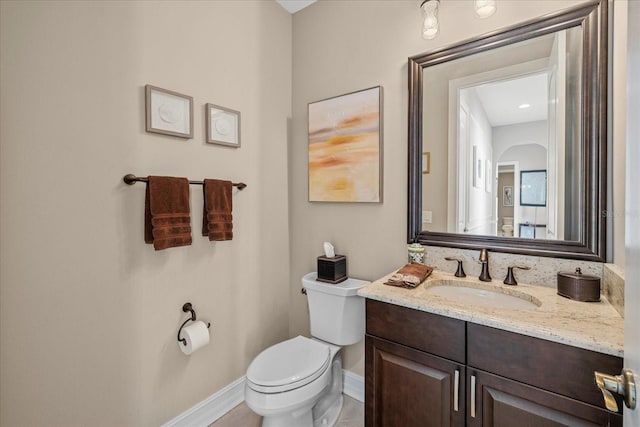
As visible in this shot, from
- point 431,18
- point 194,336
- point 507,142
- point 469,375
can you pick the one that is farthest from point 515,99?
point 194,336

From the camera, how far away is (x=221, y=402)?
1.75 metres

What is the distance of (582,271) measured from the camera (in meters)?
1.23

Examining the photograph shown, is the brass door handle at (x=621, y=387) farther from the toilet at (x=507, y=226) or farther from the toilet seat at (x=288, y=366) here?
the toilet seat at (x=288, y=366)

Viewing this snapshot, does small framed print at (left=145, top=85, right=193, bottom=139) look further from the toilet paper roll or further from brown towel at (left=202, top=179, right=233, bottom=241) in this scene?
the toilet paper roll

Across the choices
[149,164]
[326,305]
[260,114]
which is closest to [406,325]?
[326,305]

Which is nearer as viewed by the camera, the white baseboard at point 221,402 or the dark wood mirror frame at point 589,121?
the dark wood mirror frame at point 589,121

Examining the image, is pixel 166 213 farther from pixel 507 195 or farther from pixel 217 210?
pixel 507 195

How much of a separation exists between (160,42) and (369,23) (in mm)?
1193

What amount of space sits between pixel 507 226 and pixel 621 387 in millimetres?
1001

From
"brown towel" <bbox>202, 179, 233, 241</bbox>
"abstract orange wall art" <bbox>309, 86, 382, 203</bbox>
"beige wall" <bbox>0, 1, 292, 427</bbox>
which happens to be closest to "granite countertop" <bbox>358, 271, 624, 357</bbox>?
"abstract orange wall art" <bbox>309, 86, 382, 203</bbox>

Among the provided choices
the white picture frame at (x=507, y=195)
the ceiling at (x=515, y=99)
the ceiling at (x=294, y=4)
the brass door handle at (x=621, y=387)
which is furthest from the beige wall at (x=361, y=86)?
the brass door handle at (x=621, y=387)

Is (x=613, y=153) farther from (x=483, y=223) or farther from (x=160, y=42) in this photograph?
(x=160, y=42)

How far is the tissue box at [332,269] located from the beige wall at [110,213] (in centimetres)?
49

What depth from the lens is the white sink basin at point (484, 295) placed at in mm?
1247
